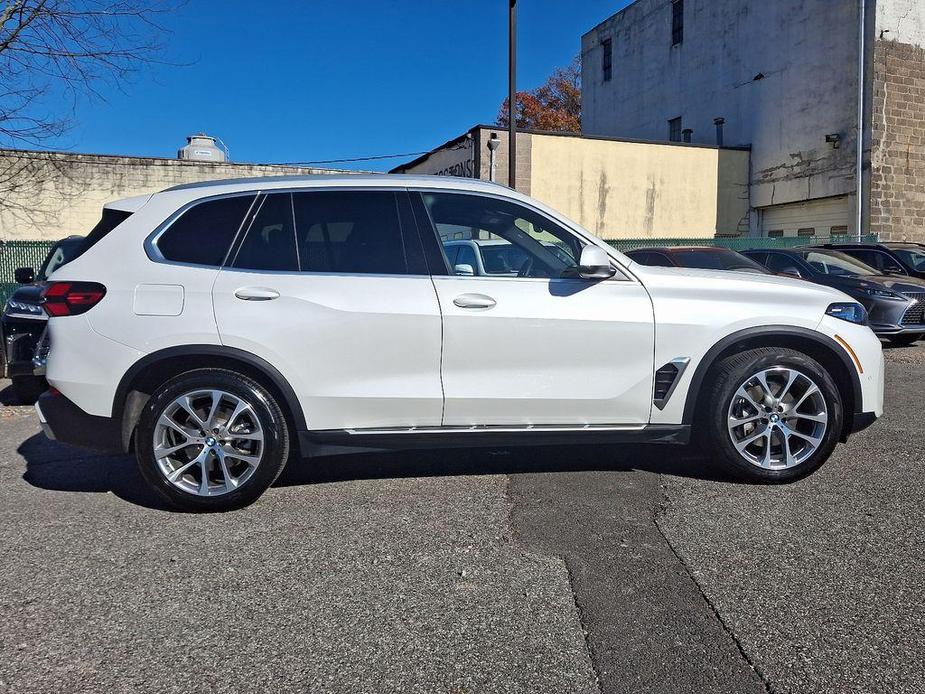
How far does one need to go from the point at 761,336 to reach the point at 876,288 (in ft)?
23.8

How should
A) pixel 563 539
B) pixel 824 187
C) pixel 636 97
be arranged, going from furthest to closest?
pixel 636 97 → pixel 824 187 → pixel 563 539

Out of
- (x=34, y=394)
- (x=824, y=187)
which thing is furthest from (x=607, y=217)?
(x=34, y=394)

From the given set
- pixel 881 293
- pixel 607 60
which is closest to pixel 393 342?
pixel 881 293

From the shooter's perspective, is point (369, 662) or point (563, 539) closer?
point (369, 662)

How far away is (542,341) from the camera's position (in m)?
4.07

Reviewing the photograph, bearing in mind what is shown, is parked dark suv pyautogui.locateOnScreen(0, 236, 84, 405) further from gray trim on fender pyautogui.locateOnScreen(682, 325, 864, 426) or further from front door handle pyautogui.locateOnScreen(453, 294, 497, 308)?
gray trim on fender pyautogui.locateOnScreen(682, 325, 864, 426)

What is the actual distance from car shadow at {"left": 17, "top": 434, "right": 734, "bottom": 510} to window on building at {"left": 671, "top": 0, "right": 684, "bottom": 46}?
28898 mm

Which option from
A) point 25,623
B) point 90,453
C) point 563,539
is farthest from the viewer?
point 90,453

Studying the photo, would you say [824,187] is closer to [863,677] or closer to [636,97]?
[636,97]

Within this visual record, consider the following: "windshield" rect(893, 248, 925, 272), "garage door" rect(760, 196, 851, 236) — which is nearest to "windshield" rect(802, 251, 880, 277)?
"windshield" rect(893, 248, 925, 272)

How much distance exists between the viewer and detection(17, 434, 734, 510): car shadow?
4605mm

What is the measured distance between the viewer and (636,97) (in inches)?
1299

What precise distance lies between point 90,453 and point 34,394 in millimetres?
2132

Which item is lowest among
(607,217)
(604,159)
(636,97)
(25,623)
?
(25,623)
